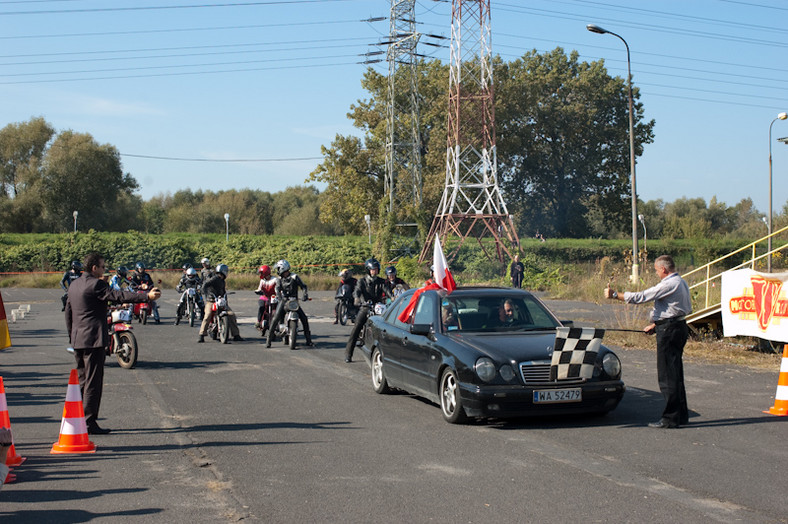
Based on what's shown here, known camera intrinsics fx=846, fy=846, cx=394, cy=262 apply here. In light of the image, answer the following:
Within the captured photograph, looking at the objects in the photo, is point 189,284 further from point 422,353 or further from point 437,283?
point 422,353

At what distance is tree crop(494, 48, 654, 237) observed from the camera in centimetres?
6694

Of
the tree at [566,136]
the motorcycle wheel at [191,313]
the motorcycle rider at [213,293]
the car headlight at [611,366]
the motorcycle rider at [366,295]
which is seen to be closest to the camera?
the car headlight at [611,366]

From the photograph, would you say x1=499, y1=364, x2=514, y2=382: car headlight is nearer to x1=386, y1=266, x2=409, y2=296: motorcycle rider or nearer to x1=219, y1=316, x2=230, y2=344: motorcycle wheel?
x1=386, y1=266, x2=409, y2=296: motorcycle rider

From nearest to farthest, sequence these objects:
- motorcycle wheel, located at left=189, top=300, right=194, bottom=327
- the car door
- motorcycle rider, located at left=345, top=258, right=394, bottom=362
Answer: the car door → motorcycle rider, located at left=345, top=258, right=394, bottom=362 → motorcycle wheel, located at left=189, top=300, right=194, bottom=327

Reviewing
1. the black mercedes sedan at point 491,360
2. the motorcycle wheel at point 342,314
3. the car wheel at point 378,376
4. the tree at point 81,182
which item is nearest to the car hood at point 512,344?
the black mercedes sedan at point 491,360

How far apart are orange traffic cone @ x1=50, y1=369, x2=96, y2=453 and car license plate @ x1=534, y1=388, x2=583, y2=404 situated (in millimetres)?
4343

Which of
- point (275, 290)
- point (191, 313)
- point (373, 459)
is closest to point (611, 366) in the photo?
point (373, 459)

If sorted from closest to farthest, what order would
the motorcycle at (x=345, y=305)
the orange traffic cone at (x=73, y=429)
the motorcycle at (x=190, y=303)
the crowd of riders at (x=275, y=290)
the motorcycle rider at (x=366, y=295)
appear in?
the orange traffic cone at (x=73, y=429)
the motorcycle rider at (x=366, y=295)
the crowd of riders at (x=275, y=290)
the motorcycle at (x=345, y=305)
the motorcycle at (x=190, y=303)

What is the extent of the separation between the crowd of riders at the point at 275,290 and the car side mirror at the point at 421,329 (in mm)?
5272

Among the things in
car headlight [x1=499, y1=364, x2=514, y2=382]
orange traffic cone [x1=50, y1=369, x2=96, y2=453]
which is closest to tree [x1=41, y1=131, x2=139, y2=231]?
orange traffic cone [x1=50, y1=369, x2=96, y2=453]

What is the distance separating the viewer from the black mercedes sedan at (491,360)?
8.63 metres

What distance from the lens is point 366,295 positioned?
615 inches

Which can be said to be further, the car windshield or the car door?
the car windshield

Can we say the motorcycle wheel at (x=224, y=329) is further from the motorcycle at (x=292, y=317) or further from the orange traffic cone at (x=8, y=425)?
the orange traffic cone at (x=8, y=425)
